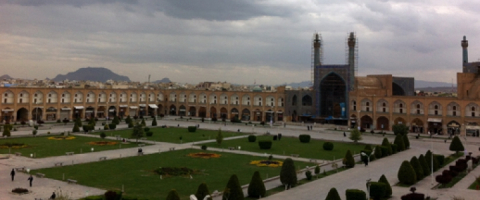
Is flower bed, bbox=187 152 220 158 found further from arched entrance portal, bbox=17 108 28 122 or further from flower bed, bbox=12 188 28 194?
arched entrance portal, bbox=17 108 28 122

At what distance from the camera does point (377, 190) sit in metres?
19.6

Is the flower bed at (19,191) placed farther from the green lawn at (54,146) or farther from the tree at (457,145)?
the tree at (457,145)

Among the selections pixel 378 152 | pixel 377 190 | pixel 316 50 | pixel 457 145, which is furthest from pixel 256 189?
pixel 316 50

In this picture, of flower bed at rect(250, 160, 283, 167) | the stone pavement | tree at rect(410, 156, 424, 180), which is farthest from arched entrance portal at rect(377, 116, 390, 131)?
tree at rect(410, 156, 424, 180)

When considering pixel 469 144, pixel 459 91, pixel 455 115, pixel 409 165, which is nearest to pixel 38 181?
pixel 409 165

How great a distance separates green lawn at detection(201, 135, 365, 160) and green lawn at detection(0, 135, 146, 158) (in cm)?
1121

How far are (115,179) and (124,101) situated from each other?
59474 mm

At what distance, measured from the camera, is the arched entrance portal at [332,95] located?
68.9 meters

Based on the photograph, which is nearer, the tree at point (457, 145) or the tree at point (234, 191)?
the tree at point (234, 191)

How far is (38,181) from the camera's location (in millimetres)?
22391

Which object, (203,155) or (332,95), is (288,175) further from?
(332,95)

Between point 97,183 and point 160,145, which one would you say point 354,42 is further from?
point 97,183

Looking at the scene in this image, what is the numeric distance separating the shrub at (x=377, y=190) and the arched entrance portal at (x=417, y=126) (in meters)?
40.7

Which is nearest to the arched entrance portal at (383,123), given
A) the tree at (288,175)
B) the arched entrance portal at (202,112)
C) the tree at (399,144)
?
the tree at (399,144)
